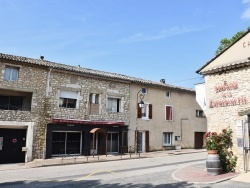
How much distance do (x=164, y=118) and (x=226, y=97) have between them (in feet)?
47.5

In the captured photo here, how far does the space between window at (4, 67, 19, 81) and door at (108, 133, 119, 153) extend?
31.5 ft

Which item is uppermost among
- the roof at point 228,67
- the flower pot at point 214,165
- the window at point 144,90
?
the window at point 144,90

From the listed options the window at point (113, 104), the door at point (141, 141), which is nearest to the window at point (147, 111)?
the door at point (141, 141)

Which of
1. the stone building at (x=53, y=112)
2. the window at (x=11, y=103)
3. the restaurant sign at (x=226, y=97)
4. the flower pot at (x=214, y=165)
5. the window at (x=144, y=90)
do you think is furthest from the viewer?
the window at (x=144, y=90)

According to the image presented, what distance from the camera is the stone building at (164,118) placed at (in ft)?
82.6

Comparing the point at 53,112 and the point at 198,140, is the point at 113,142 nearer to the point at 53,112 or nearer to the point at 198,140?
the point at 53,112

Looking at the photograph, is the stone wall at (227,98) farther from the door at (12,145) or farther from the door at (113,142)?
the door at (12,145)

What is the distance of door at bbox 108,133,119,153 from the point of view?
23.5 m

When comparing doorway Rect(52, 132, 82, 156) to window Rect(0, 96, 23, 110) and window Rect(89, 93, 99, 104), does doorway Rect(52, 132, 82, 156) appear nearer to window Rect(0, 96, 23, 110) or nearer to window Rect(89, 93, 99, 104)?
window Rect(89, 93, 99, 104)

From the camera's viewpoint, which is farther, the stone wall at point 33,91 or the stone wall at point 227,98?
the stone wall at point 33,91

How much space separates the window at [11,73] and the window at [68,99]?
378 cm

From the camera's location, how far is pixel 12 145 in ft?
64.8

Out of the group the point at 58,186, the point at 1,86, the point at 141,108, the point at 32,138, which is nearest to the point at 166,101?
the point at 141,108

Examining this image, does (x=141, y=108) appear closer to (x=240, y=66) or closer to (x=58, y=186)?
(x=240, y=66)
